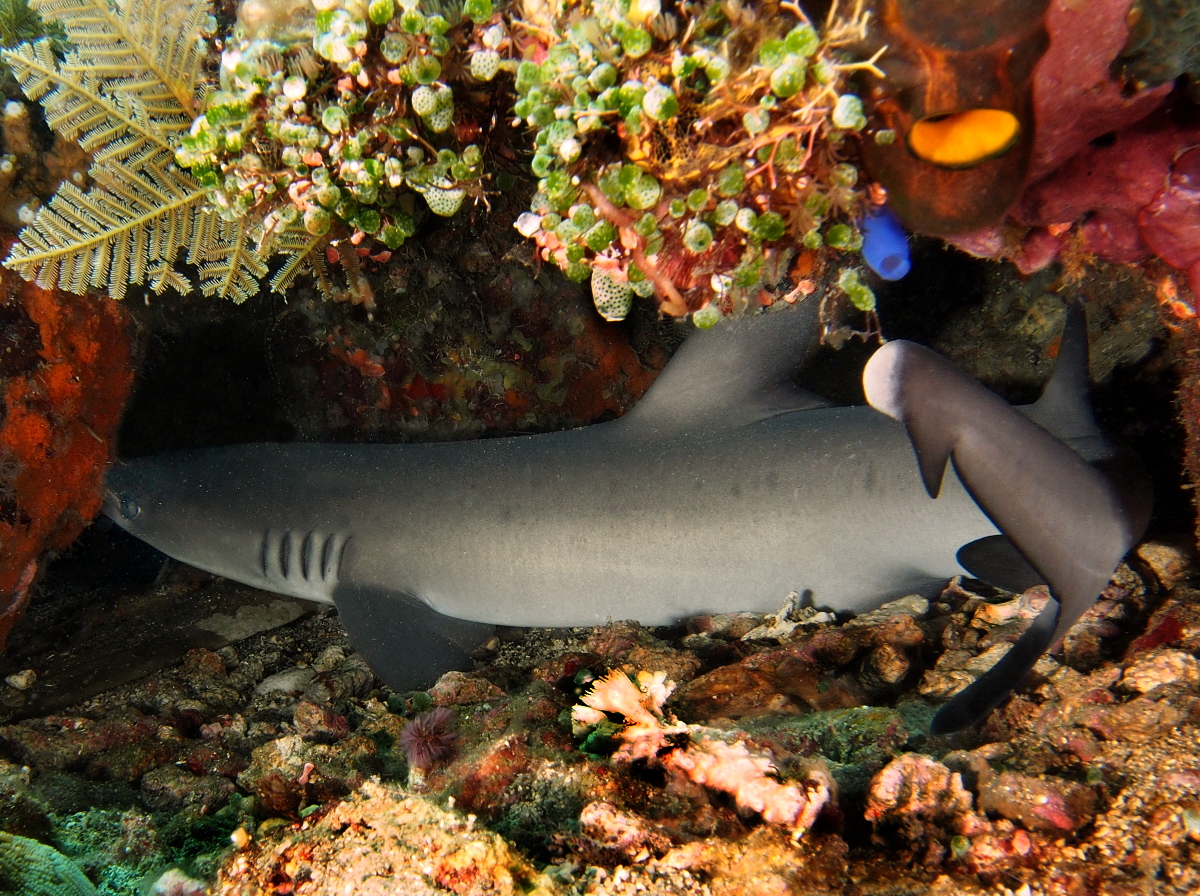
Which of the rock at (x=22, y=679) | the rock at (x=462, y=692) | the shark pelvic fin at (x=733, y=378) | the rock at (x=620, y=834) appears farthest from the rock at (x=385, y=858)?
the rock at (x=22, y=679)

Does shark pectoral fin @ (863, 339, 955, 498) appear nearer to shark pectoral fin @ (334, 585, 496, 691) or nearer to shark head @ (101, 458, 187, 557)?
shark pectoral fin @ (334, 585, 496, 691)

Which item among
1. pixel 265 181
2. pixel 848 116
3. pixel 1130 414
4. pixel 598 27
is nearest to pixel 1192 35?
pixel 848 116

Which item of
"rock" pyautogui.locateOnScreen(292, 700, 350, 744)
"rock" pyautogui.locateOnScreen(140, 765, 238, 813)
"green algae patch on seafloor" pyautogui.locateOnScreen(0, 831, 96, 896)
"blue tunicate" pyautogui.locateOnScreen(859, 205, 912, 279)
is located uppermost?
"blue tunicate" pyautogui.locateOnScreen(859, 205, 912, 279)

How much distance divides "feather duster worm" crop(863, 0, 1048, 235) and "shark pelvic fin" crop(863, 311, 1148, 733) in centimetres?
36

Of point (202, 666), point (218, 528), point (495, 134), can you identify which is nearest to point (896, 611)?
point (495, 134)

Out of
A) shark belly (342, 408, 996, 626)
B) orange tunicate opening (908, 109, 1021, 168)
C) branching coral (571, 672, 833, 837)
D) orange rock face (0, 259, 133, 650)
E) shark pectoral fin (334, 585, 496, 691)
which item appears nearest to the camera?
branching coral (571, 672, 833, 837)

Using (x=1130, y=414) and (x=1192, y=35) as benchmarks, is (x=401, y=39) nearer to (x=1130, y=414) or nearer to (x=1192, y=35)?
(x=1192, y=35)

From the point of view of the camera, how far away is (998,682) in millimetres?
1657

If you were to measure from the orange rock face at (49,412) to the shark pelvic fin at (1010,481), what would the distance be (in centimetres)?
335

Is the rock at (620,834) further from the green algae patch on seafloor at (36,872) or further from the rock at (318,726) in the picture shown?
the rock at (318,726)

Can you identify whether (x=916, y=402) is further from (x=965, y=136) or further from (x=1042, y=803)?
(x=1042, y=803)

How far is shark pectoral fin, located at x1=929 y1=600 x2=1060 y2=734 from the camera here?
1.60m

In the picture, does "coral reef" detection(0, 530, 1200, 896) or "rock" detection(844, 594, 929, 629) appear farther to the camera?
"rock" detection(844, 594, 929, 629)

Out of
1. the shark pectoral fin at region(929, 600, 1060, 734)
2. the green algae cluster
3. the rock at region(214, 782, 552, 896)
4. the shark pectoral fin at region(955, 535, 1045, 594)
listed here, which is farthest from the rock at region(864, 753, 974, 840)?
the shark pectoral fin at region(955, 535, 1045, 594)
